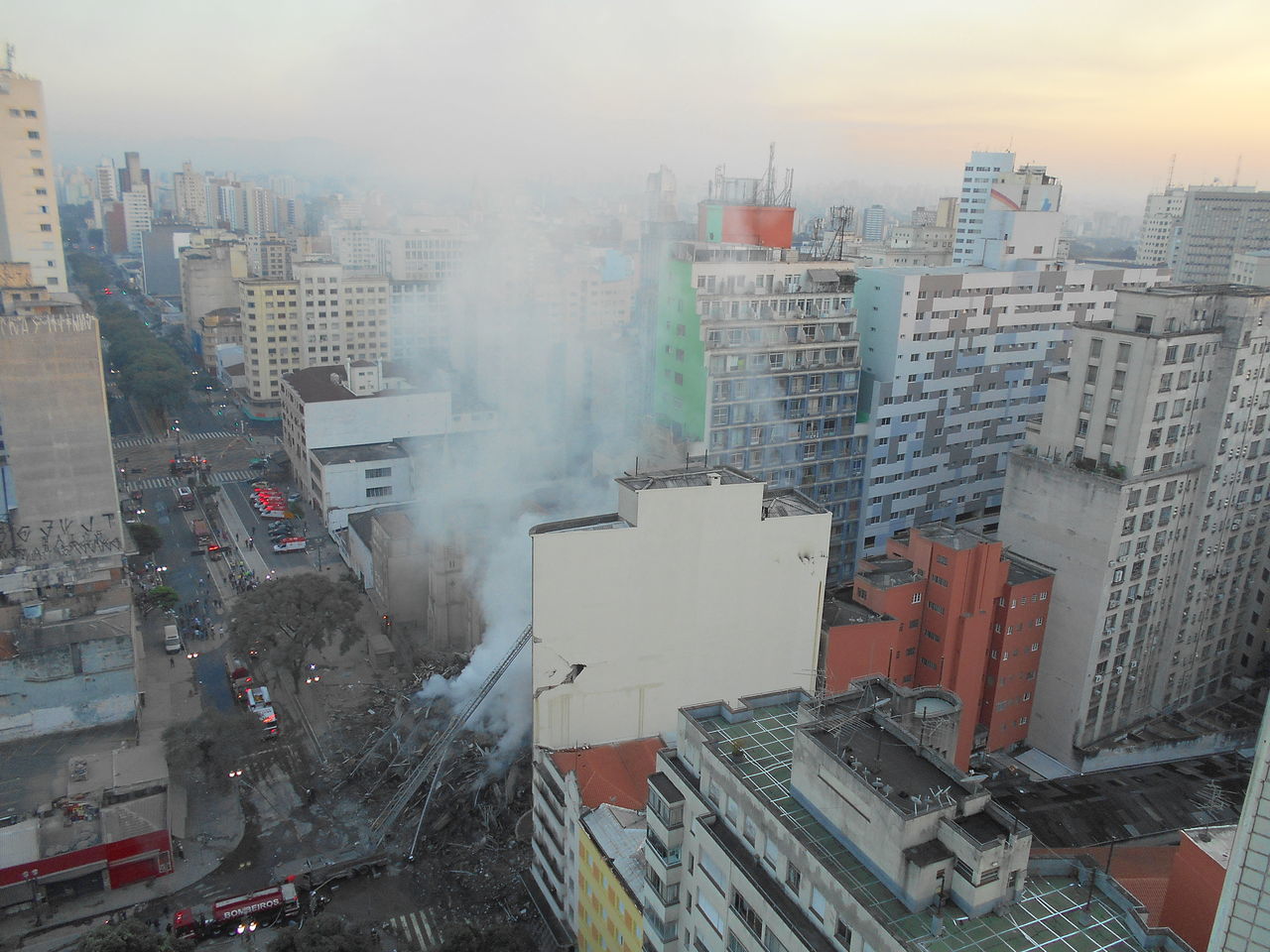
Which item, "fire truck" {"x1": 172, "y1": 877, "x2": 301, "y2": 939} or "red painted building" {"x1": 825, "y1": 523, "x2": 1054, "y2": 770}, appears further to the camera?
"red painted building" {"x1": 825, "y1": 523, "x2": 1054, "y2": 770}

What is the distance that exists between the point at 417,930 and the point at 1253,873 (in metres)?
12.7

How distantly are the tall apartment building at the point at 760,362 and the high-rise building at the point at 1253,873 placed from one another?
1588cm

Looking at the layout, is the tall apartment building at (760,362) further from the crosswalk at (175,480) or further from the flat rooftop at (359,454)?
the crosswalk at (175,480)

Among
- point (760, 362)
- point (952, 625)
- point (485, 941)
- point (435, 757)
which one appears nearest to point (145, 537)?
point (435, 757)

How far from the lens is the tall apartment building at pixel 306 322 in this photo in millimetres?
47875

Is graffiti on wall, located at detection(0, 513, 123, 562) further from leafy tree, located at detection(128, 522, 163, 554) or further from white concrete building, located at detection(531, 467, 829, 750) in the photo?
white concrete building, located at detection(531, 467, 829, 750)

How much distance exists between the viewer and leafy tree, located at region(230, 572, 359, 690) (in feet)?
73.1

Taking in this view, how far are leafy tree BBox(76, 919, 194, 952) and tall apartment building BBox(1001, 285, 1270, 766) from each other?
1755cm

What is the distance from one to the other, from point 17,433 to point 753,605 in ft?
72.6

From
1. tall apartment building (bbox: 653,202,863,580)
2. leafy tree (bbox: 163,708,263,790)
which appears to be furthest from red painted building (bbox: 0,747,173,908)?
tall apartment building (bbox: 653,202,863,580)

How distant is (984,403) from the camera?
27.5 metres

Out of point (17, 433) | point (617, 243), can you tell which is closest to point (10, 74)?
point (17, 433)

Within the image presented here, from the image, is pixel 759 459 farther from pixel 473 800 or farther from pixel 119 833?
pixel 119 833

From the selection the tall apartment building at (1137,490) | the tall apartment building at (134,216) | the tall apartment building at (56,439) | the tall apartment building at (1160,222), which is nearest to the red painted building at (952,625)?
the tall apartment building at (1137,490)
